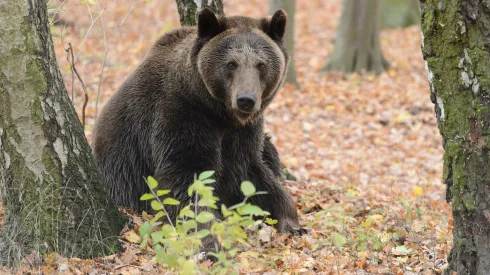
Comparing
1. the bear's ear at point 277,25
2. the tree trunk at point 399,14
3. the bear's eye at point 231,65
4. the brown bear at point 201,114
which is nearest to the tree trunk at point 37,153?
the brown bear at point 201,114

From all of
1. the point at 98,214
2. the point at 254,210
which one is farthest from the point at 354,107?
the point at 254,210

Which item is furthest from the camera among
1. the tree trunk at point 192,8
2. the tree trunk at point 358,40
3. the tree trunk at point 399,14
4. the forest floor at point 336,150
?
the tree trunk at point 399,14

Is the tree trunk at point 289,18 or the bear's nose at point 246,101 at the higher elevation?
the tree trunk at point 289,18

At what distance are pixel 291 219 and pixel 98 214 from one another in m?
2.07

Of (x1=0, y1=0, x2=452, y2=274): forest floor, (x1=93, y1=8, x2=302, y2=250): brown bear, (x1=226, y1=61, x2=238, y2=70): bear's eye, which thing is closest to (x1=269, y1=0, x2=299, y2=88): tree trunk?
(x1=0, y1=0, x2=452, y2=274): forest floor

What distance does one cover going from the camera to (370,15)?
16172mm

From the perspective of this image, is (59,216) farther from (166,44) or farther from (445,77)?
(445,77)

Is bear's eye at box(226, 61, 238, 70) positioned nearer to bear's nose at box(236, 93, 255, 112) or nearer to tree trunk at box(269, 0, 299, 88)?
bear's nose at box(236, 93, 255, 112)

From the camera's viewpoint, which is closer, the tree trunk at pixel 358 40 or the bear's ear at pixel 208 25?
the bear's ear at pixel 208 25

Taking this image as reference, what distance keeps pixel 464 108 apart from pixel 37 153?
298 centimetres

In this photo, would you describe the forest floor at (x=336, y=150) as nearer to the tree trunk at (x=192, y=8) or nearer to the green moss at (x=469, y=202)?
the tree trunk at (x=192, y=8)

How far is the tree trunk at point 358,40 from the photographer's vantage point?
52.8ft

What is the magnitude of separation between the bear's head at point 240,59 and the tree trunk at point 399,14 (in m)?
16.4

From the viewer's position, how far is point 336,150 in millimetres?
11195
